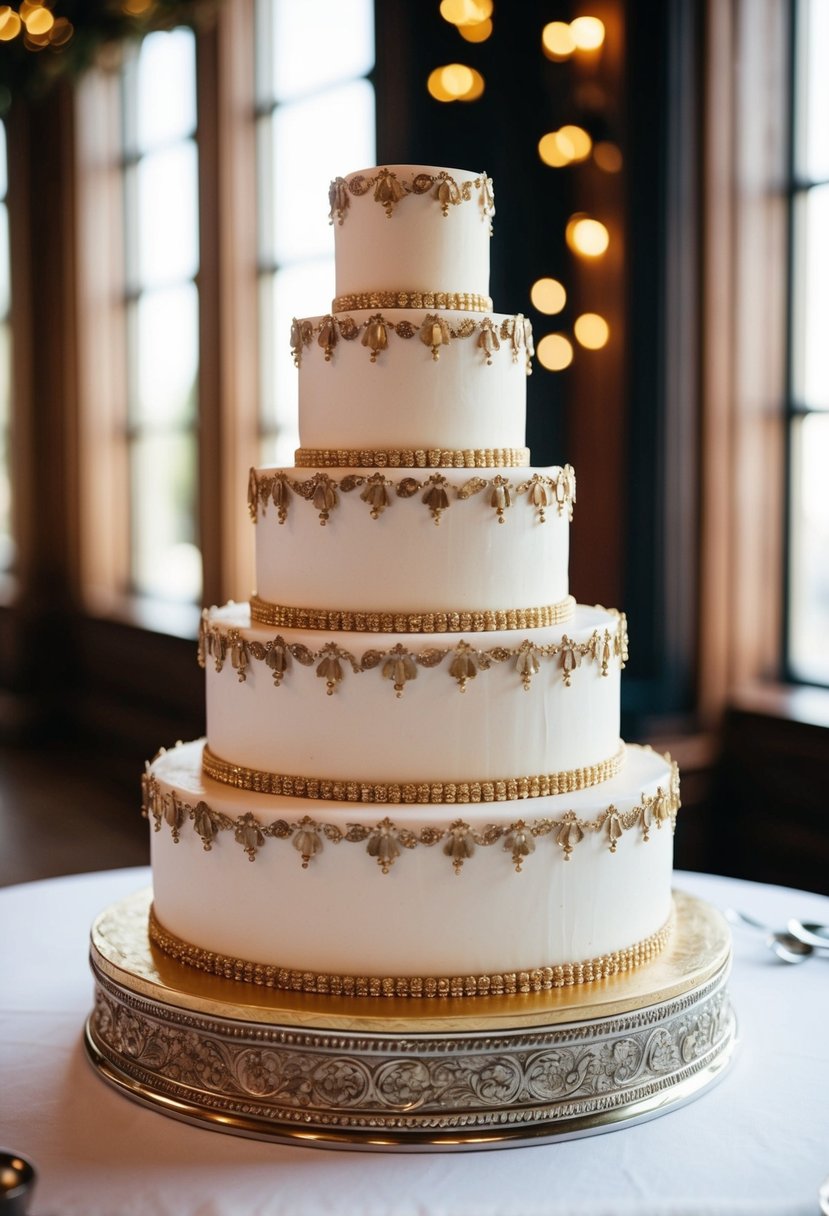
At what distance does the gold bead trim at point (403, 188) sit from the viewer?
7.32ft

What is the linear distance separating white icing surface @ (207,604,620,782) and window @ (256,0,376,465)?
12.1 feet

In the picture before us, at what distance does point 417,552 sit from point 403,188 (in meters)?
0.60

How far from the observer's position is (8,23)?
5.53 m

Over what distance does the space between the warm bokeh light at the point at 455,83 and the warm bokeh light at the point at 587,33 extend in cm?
37

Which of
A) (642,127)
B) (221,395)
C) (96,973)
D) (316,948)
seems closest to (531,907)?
(316,948)

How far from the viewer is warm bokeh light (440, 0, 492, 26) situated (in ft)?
14.5

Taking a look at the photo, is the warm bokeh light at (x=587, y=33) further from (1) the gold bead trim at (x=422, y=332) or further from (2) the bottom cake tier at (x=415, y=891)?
(2) the bottom cake tier at (x=415, y=891)

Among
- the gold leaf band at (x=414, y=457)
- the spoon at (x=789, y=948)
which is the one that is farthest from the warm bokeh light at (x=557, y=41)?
the spoon at (x=789, y=948)

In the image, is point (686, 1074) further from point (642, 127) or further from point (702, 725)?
point (642, 127)

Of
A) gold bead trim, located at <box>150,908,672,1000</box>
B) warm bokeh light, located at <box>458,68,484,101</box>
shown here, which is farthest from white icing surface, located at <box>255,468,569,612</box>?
warm bokeh light, located at <box>458,68,484,101</box>

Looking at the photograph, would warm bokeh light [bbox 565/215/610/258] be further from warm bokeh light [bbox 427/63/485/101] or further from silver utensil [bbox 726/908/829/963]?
silver utensil [bbox 726/908/829/963]

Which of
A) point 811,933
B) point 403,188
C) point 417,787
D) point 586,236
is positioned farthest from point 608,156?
point 417,787

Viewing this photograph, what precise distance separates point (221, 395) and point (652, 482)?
8.91 ft

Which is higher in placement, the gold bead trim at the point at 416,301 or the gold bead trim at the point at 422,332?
the gold bead trim at the point at 416,301
